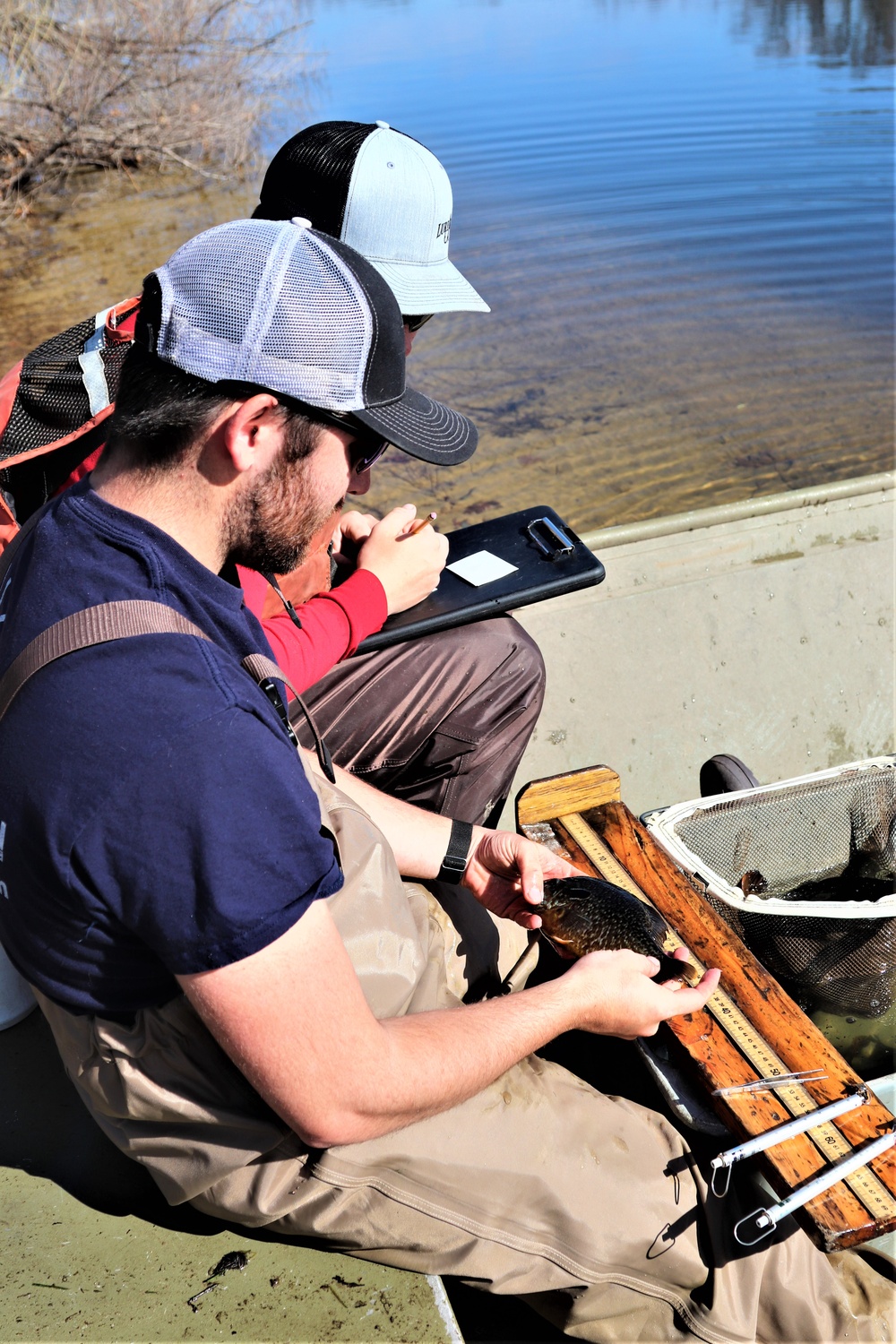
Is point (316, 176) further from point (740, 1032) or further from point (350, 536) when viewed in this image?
point (740, 1032)

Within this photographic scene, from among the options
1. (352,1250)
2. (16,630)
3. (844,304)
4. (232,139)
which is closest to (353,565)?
(16,630)

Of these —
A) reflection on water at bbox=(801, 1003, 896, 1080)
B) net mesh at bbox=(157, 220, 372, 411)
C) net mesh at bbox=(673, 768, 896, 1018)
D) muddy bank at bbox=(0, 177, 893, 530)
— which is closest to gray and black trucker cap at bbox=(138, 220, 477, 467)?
net mesh at bbox=(157, 220, 372, 411)

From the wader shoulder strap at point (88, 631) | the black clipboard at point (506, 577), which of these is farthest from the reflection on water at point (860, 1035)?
the wader shoulder strap at point (88, 631)

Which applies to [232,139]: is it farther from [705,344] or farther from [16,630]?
[16,630]

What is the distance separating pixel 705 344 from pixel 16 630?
7.44 m

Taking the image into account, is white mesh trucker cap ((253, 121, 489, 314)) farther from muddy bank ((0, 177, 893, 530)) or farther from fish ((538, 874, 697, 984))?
muddy bank ((0, 177, 893, 530))

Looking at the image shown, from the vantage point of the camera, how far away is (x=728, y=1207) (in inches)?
74.1

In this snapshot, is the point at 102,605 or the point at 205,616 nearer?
the point at 102,605

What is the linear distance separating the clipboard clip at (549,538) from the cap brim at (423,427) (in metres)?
0.58

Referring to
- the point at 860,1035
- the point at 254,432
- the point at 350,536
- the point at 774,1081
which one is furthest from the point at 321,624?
the point at 860,1035

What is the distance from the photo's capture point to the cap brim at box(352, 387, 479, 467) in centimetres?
179

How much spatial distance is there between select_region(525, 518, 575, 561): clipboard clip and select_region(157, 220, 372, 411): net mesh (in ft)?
4.56

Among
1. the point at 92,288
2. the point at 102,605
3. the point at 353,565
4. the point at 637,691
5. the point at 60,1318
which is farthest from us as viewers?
the point at 92,288

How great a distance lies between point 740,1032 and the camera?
83.2 inches
